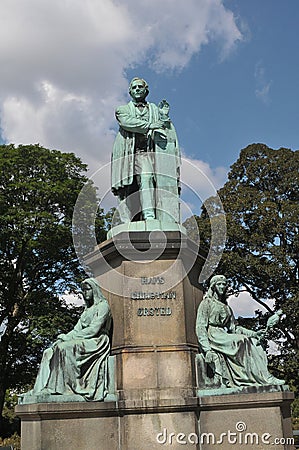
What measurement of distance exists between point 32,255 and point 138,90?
51.3ft

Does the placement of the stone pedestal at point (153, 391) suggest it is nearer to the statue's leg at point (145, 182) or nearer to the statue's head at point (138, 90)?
the statue's leg at point (145, 182)

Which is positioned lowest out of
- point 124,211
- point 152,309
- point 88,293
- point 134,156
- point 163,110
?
point 152,309

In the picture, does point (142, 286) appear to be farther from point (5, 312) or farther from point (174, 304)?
point (5, 312)

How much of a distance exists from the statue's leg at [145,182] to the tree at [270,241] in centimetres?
1539

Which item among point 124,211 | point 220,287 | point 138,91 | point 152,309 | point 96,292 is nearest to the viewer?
point 152,309

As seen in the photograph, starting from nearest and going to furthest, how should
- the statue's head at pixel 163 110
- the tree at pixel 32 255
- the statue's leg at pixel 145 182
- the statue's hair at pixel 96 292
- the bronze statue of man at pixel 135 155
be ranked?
1. the statue's hair at pixel 96 292
2. the statue's leg at pixel 145 182
3. the bronze statue of man at pixel 135 155
4. the statue's head at pixel 163 110
5. the tree at pixel 32 255

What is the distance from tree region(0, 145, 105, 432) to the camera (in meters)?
23.1

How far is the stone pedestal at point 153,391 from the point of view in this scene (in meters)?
7.60

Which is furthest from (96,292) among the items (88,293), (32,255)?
(32,255)

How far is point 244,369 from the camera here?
26.4 ft

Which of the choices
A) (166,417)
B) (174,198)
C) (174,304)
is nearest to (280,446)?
(166,417)

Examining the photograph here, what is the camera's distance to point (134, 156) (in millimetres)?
9766

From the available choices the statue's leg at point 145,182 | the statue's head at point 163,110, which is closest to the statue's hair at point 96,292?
the statue's leg at point 145,182

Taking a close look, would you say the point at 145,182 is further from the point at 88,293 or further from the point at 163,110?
the point at 88,293
